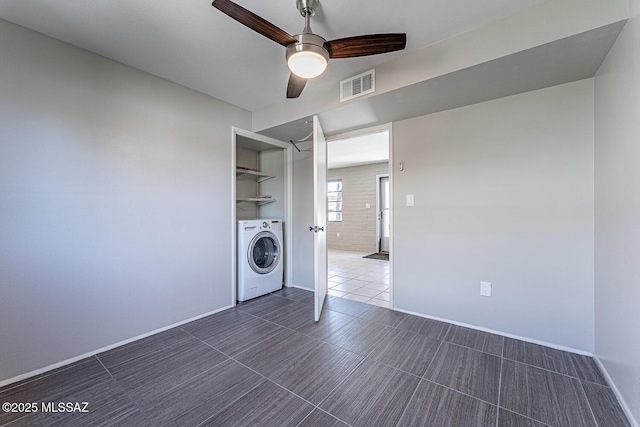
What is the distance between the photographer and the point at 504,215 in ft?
7.20

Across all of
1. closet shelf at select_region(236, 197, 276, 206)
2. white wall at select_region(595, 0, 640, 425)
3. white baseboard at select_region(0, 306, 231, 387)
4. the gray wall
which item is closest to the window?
the gray wall

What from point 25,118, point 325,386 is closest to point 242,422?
point 325,386

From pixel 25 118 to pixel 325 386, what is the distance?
102 inches

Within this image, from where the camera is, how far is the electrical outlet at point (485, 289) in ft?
7.43

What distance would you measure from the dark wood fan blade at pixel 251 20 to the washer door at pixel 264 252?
2203mm

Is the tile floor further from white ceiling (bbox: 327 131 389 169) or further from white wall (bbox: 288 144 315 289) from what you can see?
white ceiling (bbox: 327 131 389 169)

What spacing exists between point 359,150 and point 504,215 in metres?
3.47

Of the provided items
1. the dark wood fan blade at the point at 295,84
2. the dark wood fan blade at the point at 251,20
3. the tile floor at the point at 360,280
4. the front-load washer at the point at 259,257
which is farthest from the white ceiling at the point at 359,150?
the dark wood fan blade at the point at 251,20

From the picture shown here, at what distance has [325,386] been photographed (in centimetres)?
160

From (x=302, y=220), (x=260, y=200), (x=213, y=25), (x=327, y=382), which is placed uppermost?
(x=213, y=25)

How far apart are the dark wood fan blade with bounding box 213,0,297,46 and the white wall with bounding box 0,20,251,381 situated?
57.6 inches

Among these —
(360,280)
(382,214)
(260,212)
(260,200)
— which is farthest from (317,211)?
(382,214)

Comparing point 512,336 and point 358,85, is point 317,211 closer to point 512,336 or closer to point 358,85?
point 358,85

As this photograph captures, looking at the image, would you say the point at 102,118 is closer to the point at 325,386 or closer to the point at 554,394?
the point at 325,386
